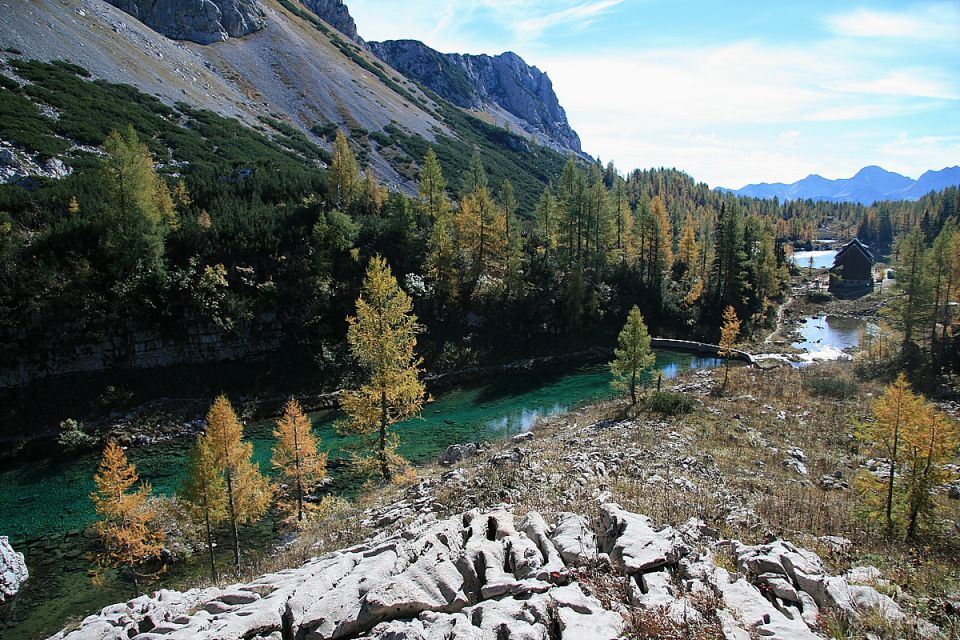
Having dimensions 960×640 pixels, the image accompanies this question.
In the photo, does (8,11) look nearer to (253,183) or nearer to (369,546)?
(253,183)

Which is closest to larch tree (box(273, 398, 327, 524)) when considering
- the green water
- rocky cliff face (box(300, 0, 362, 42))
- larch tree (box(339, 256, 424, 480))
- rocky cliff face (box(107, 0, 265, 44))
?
larch tree (box(339, 256, 424, 480))

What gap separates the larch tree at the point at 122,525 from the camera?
818 inches

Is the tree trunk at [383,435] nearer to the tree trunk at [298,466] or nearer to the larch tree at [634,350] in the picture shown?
the tree trunk at [298,466]

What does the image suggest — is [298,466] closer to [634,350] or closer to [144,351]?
[634,350]

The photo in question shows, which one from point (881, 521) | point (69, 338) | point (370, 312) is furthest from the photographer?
point (69, 338)

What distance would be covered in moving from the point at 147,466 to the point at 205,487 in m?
16.3

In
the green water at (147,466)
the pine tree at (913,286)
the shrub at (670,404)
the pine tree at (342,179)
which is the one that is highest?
the pine tree at (342,179)

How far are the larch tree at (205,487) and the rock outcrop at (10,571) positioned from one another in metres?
8.30

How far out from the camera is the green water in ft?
68.5

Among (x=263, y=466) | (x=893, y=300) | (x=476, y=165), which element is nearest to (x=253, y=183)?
(x=476, y=165)

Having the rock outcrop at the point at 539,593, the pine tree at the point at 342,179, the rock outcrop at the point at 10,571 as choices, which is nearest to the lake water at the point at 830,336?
the rock outcrop at the point at 539,593

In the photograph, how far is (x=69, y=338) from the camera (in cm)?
3969

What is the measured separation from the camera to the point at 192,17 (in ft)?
378

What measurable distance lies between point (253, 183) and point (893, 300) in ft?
257
